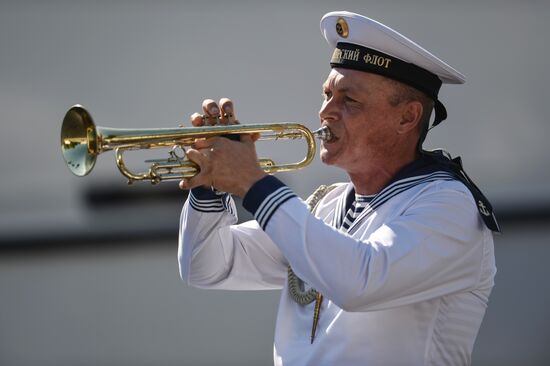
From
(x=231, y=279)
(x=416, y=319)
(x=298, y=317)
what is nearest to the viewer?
(x=416, y=319)

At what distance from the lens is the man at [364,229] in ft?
10.5

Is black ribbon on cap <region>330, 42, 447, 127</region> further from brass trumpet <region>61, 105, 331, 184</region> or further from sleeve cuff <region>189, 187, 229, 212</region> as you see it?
sleeve cuff <region>189, 187, 229, 212</region>

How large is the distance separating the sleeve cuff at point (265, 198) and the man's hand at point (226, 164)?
29 mm

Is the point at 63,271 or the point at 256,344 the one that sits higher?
the point at 63,271

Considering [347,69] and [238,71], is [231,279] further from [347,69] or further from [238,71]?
[238,71]

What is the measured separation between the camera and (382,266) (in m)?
3.21

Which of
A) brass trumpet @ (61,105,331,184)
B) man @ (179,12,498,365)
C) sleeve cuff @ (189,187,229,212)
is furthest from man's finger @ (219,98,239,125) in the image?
sleeve cuff @ (189,187,229,212)

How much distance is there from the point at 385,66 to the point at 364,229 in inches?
22.5

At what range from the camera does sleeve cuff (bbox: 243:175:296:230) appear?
10.6 ft

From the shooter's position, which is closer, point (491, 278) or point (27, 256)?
point (491, 278)

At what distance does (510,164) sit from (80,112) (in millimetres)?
2678

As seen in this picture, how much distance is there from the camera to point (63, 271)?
5461 millimetres

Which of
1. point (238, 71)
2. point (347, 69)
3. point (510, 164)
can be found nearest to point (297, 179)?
point (238, 71)

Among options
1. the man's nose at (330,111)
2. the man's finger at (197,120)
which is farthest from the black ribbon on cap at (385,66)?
the man's finger at (197,120)
